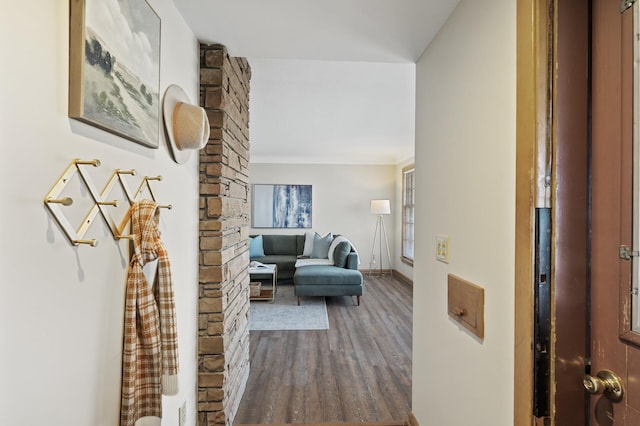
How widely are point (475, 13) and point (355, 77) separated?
1605 millimetres

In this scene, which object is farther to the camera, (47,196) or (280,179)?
(280,179)

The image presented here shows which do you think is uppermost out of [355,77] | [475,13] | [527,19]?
[355,77]

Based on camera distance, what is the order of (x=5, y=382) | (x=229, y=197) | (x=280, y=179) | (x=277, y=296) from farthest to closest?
1. (x=280, y=179)
2. (x=277, y=296)
3. (x=229, y=197)
4. (x=5, y=382)

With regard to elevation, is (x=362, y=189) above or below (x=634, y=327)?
above

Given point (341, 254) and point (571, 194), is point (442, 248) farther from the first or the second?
point (341, 254)

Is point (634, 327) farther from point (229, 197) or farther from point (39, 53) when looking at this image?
point (229, 197)

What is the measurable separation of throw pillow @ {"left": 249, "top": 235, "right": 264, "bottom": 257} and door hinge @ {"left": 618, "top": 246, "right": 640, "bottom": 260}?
5.36 meters

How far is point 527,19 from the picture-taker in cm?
85

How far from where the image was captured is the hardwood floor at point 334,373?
197cm

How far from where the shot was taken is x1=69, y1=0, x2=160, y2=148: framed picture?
724mm

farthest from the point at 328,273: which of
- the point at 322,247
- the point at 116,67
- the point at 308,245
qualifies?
Answer: the point at 116,67

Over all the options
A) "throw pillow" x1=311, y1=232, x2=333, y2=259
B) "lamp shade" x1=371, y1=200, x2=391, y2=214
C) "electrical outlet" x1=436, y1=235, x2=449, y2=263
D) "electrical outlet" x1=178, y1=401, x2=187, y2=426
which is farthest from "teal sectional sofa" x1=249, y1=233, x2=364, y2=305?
"electrical outlet" x1=436, y1=235, x2=449, y2=263

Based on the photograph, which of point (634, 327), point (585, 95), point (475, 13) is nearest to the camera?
point (634, 327)

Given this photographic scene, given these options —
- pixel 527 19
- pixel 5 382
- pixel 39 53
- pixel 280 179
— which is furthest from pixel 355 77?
pixel 280 179
